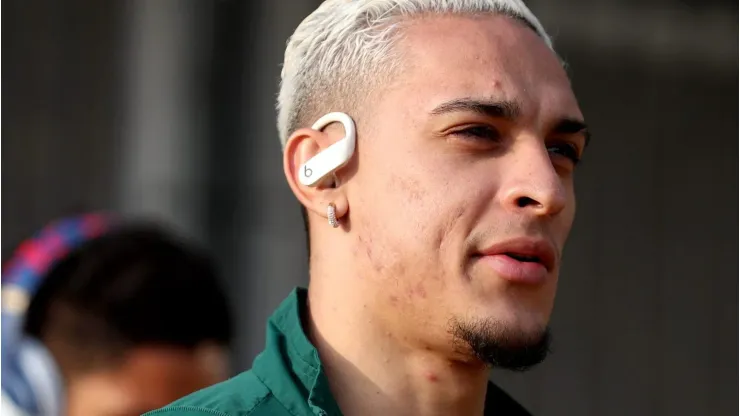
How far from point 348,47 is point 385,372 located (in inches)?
31.4

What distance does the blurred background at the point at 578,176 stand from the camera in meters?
7.14

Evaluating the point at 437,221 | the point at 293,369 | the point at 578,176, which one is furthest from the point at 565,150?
the point at 578,176

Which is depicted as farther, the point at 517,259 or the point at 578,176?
the point at 578,176

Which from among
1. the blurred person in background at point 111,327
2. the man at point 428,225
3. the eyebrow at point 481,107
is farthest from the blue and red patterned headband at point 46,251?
the eyebrow at point 481,107

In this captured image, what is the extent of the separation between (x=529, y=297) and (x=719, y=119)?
661 centimetres

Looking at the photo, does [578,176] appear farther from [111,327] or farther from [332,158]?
[332,158]

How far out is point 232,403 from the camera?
8.32ft

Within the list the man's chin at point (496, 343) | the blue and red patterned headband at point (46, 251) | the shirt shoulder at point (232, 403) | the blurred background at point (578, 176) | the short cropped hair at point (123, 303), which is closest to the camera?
the shirt shoulder at point (232, 403)

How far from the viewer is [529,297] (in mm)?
2762

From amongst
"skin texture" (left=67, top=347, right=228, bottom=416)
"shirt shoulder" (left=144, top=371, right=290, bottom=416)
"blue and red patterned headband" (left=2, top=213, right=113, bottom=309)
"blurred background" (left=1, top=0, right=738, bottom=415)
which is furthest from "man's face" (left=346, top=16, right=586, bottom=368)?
"blurred background" (left=1, top=0, right=738, bottom=415)

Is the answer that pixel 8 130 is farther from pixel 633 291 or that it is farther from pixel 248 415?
pixel 248 415

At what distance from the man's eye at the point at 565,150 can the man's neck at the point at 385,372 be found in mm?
539

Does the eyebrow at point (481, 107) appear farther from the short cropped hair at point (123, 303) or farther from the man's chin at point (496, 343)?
the short cropped hair at point (123, 303)

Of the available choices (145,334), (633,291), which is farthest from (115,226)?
(633,291)
